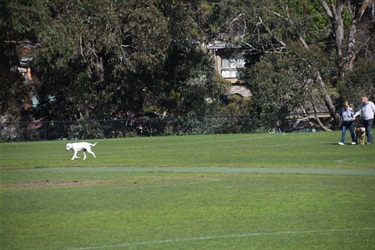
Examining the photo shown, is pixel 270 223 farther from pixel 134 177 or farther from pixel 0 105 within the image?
pixel 0 105

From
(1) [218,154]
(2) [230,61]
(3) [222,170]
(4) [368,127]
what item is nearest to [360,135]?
(4) [368,127]

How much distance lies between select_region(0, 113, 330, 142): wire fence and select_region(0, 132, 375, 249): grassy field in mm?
18787

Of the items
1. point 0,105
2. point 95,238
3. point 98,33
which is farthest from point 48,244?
point 0,105

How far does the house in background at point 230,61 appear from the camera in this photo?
57.6 metres

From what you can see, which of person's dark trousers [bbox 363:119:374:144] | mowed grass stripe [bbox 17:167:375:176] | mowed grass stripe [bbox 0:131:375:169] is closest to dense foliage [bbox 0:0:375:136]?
mowed grass stripe [bbox 0:131:375:169]

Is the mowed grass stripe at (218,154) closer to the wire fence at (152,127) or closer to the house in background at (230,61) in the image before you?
the wire fence at (152,127)

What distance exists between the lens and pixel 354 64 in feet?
180

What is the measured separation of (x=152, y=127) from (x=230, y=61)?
379 inches

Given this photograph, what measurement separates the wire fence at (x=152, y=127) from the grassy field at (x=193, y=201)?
1879 cm

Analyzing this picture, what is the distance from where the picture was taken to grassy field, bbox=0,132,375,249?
1291 cm

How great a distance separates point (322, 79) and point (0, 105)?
781 inches

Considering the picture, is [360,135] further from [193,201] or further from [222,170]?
[193,201]

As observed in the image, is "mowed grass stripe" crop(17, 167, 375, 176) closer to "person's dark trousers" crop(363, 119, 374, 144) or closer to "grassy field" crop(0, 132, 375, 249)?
"grassy field" crop(0, 132, 375, 249)

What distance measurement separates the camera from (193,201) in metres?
17.6
